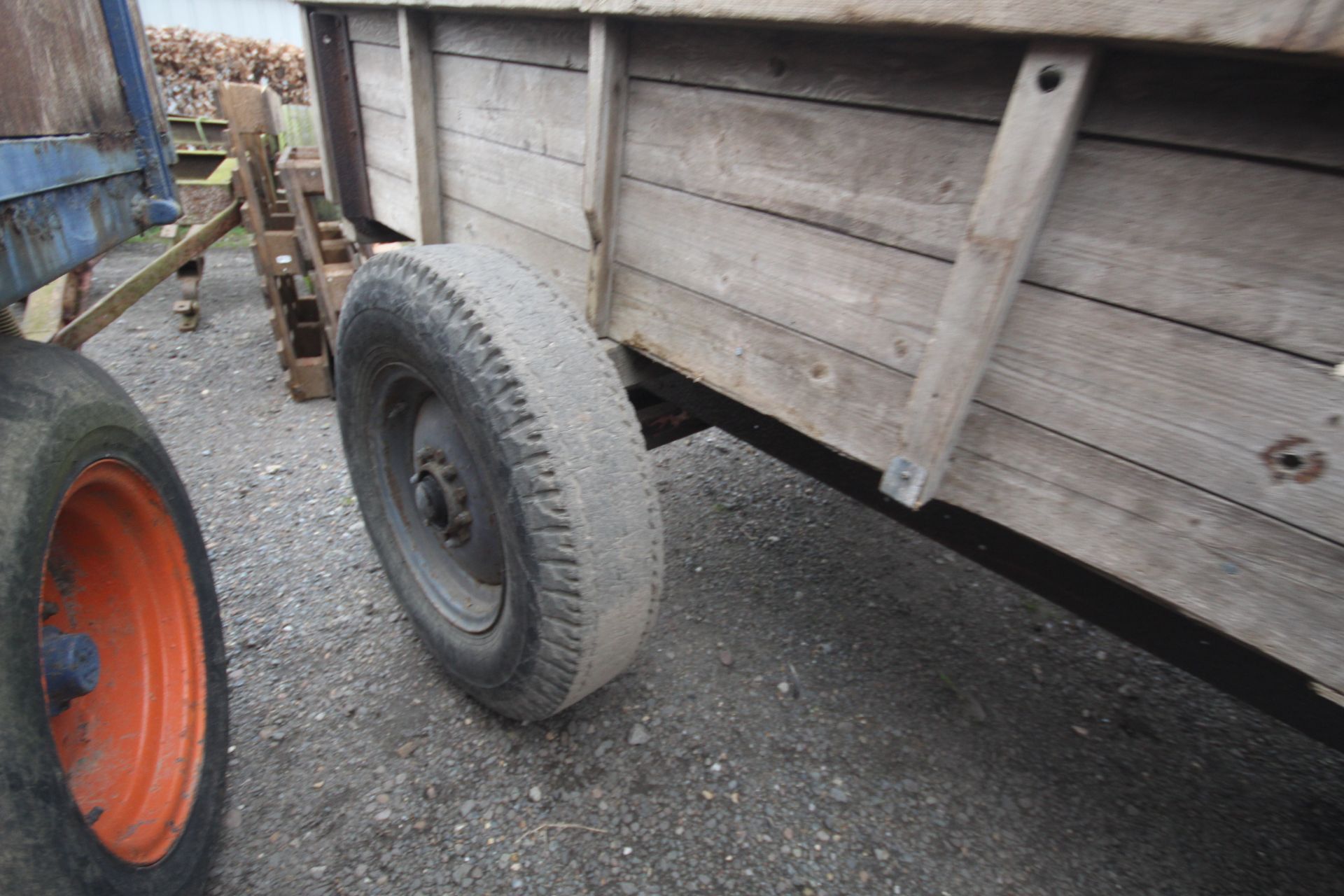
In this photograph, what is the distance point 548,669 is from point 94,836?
2.44ft

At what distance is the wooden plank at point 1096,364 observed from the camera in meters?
0.75

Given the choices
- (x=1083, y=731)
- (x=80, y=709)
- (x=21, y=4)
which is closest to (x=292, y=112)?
(x=21, y=4)

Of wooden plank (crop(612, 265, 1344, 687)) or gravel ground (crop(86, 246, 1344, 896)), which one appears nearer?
wooden plank (crop(612, 265, 1344, 687))

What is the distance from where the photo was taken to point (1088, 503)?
927 millimetres

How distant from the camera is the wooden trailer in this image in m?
0.73

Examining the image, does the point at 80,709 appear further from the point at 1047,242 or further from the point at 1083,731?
the point at 1083,731

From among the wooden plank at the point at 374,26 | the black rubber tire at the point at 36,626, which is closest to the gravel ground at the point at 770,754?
the black rubber tire at the point at 36,626

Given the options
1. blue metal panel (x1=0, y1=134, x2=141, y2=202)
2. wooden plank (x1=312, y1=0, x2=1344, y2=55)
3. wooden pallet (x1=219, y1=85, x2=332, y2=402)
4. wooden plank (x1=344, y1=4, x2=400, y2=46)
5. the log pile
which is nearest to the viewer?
wooden plank (x1=312, y1=0, x2=1344, y2=55)

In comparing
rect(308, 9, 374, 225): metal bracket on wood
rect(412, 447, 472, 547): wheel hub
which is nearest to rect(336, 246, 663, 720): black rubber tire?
rect(412, 447, 472, 547): wheel hub

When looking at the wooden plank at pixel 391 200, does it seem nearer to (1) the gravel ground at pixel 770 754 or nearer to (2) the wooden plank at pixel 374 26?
(2) the wooden plank at pixel 374 26

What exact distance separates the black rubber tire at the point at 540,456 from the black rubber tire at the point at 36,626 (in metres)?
0.58

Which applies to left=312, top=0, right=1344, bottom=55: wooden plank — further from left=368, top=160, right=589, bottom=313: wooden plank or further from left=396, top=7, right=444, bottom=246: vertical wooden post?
left=396, top=7, right=444, bottom=246: vertical wooden post

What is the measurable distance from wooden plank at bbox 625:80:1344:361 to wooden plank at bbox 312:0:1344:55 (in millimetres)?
154

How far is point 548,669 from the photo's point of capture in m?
1.43
